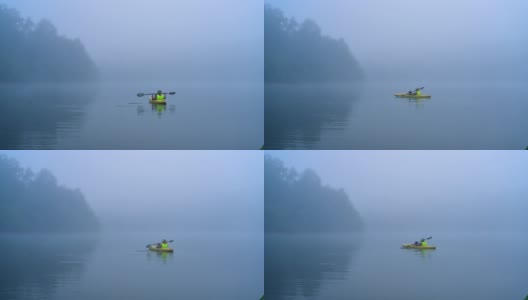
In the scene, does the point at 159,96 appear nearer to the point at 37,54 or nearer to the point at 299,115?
the point at 37,54

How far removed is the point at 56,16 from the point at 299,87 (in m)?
1.77

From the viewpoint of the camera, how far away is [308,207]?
525 cm

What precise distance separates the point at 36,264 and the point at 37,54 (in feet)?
4.82

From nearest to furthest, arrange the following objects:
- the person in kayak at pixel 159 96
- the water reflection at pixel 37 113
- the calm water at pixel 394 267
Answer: the calm water at pixel 394 267
the water reflection at pixel 37 113
the person in kayak at pixel 159 96

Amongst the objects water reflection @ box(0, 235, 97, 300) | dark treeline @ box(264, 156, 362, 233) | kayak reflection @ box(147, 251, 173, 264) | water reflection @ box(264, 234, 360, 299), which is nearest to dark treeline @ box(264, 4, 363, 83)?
dark treeline @ box(264, 156, 362, 233)

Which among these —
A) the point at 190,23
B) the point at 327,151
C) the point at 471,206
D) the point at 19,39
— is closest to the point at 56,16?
the point at 19,39

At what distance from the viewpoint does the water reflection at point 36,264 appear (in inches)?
205

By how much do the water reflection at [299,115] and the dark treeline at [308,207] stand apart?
22 centimetres

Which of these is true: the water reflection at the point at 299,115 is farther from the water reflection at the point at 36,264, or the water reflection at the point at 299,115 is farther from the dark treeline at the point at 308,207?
the water reflection at the point at 36,264

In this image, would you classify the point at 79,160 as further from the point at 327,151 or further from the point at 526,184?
the point at 526,184

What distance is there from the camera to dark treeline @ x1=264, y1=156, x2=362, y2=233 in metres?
5.24

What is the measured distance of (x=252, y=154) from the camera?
527cm

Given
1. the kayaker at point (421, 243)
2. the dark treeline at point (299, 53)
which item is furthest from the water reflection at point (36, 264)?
the kayaker at point (421, 243)

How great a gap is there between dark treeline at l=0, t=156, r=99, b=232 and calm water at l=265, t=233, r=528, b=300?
4.50 ft
